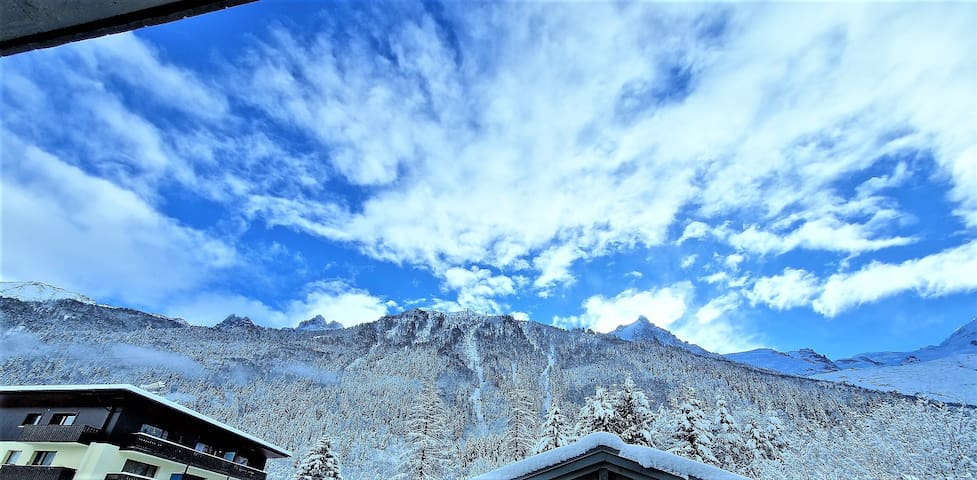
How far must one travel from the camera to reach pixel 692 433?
2975 centimetres

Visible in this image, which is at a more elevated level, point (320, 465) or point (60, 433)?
point (60, 433)

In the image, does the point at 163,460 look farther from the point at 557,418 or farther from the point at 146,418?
the point at 557,418

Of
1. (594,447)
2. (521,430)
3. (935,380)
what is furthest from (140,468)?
(935,380)

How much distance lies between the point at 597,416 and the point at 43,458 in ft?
105

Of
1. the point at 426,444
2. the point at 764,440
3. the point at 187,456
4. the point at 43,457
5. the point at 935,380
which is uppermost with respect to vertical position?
the point at 935,380

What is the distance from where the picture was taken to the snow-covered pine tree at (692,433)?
94.4ft

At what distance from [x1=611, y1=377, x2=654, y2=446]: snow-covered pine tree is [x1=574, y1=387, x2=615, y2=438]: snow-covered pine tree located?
0.42 m

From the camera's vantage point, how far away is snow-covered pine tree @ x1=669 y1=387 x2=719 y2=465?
2878 centimetres

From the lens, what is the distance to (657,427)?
118 ft

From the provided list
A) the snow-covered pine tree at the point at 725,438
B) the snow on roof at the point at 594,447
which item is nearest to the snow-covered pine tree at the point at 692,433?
the snow-covered pine tree at the point at 725,438

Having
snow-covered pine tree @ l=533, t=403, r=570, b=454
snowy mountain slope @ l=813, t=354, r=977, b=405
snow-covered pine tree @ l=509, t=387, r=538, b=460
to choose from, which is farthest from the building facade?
snowy mountain slope @ l=813, t=354, r=977, b=405

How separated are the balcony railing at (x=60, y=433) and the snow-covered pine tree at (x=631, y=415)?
29.7m

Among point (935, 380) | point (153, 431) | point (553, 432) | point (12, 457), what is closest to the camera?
point (12, 457)

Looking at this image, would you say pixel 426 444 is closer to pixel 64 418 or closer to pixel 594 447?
pixel 64 418
